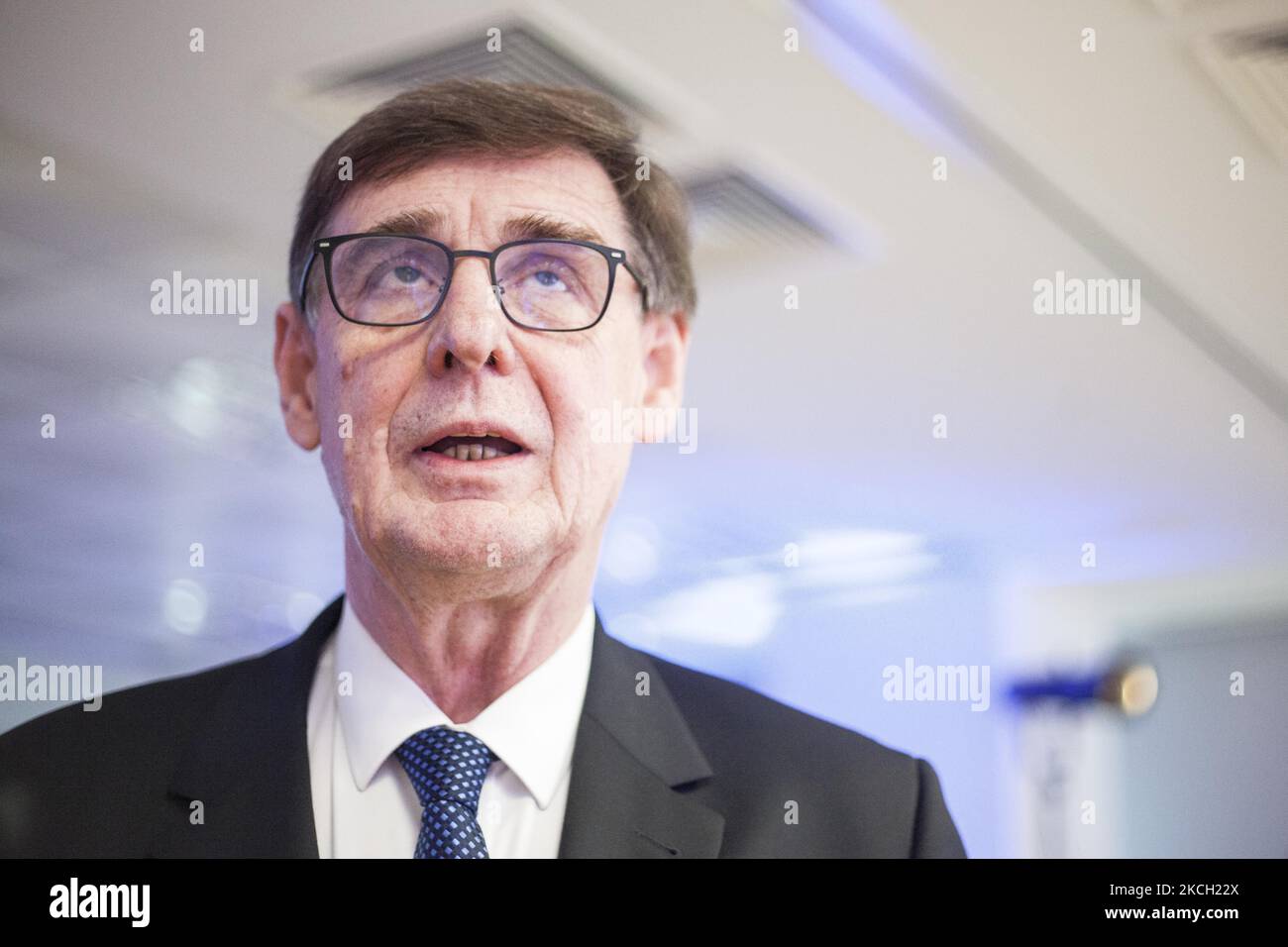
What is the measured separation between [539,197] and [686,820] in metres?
0.93

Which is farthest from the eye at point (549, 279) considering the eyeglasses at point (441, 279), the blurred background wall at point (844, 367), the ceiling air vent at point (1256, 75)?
the ceiling air vent at point (1256, 75)

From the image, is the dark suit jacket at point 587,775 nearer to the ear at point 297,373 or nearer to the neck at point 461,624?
the neck at point 461,624

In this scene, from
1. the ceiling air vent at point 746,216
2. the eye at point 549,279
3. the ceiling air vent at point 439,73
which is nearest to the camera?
the eye at point 549,279

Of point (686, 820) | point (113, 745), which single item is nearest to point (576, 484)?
point (686, 820)

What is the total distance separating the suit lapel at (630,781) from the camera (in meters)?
1.79

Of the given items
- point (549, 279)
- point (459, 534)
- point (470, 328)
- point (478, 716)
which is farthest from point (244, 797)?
point (549, 279)

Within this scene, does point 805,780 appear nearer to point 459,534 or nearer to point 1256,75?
point 459,534

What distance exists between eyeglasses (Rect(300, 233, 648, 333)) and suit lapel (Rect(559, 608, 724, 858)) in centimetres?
52

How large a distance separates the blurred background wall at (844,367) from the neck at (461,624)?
5.3 inches

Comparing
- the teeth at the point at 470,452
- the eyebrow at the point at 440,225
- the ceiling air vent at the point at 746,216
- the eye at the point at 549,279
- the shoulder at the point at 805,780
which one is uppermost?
the ceiling air vent at the point at 746,216

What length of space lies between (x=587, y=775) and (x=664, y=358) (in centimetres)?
66

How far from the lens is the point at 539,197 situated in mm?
1896

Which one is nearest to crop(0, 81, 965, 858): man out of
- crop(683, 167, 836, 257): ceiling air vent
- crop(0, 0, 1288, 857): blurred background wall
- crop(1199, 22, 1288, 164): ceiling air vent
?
crop(0, 0, 1288, 857): blurred background wall

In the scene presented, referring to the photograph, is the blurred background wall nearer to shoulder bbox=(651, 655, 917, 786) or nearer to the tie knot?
shoulder bbox=(651, 655, 917, 786)
